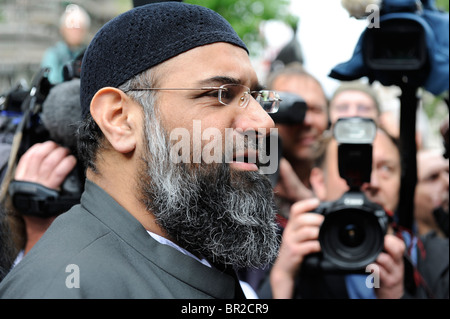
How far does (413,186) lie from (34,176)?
1680 mm

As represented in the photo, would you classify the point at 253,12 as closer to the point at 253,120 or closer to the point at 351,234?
the point at 351,234

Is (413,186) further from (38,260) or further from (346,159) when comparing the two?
(38,260)

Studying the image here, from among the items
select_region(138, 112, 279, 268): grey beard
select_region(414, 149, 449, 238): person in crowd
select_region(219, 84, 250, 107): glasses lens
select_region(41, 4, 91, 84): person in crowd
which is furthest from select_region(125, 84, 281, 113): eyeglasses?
select_region(414, 149, 449, 238): person in crowd

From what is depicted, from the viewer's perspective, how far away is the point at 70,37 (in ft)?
15.1

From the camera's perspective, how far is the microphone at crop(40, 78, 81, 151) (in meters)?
2.45

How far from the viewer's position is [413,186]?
2.70 metres

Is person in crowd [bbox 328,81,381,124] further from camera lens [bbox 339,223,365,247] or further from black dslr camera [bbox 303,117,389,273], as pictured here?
camera lens [bbox 339,223,365,247]

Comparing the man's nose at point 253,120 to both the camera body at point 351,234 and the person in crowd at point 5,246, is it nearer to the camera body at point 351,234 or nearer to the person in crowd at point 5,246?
the camera body at point 351,234

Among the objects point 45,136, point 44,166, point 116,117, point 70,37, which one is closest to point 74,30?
point 70,37

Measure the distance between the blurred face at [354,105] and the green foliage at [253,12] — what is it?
28.3 ft

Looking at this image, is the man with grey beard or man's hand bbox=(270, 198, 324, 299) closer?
the man with grey beard

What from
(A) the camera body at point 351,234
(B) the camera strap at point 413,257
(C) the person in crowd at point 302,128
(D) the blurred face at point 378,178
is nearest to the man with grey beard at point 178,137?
(A) the camera body at point 351,234

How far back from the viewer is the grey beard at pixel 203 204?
1.60 meters

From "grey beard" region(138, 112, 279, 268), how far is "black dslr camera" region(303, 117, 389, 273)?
73 cm
